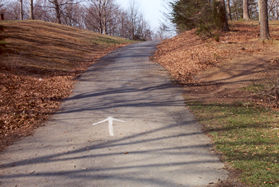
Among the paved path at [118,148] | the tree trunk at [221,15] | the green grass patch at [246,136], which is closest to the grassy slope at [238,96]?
the green grass patch at [246,136]

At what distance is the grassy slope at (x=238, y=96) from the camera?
561cm

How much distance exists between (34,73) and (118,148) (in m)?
10.3

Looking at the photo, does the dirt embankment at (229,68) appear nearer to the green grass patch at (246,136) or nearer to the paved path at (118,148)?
the green grass patch at (246,136)

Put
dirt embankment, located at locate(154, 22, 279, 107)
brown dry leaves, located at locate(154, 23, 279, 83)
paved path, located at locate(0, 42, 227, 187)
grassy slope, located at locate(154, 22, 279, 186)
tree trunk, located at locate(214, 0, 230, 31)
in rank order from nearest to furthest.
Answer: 1. paved path, located at locate(0, 42, 227, 187)
2. grassy slope, located at locate(154, 22, 279, 186)
3. dirt embankment, located at locate(154, 22, 279, 107)
4. brown dry leaves, located at locate(154, 23, 279, 83)
5. tree trunk, located at locate(214, 0, 230, 31)

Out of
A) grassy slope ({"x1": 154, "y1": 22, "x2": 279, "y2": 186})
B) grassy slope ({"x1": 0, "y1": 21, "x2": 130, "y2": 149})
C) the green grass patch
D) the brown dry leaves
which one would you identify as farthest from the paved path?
the brown dry leaves

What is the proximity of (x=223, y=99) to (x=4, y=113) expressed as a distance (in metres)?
7.67

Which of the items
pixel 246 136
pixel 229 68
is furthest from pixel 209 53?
pixel 246 136

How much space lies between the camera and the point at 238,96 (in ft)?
34.3

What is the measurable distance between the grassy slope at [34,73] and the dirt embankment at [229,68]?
5579 mm

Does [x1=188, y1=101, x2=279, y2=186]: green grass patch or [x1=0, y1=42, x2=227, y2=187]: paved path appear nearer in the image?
[x1=188, y1=101, x2=279, y2=186]: green grass patch

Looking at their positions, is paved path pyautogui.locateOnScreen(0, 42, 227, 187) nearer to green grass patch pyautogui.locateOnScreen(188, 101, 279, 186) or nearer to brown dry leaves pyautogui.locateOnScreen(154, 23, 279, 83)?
green grass patch pyautogui.locateOnScreen(188, 101, 279, 186)

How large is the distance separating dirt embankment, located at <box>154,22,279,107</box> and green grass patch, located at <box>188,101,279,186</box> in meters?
1.12

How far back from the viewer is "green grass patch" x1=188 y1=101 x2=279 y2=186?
5.11 m

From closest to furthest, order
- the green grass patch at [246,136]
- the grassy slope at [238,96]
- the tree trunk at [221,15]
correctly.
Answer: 1. the green grass patch at [246,136]
2. the grassy slope at [238,96]
3. the tree trunk at [221,15]
